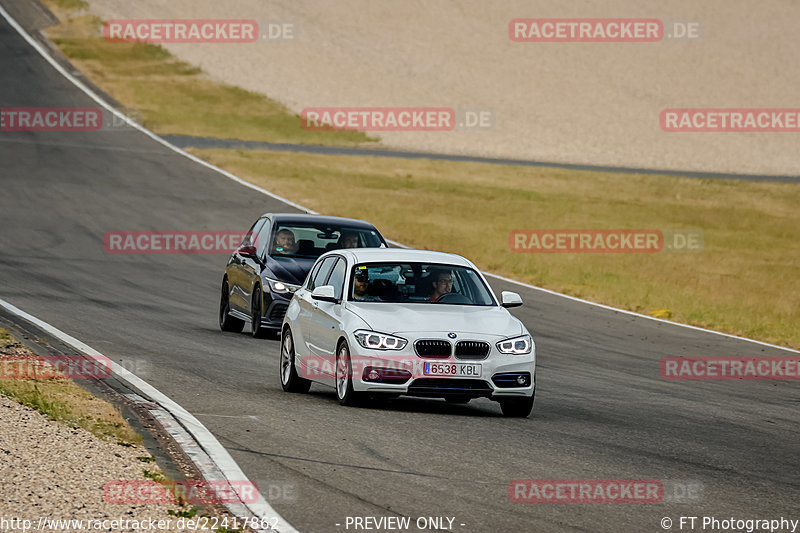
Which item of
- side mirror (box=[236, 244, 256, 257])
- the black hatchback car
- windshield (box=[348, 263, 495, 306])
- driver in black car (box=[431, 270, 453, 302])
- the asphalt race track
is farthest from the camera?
side mirror (box=[236, 244, 256, 257])

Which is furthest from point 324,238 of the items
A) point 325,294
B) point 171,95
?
point 171,95

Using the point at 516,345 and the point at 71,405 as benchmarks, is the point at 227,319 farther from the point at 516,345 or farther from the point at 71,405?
the point at 71,405

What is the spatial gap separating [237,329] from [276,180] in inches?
887

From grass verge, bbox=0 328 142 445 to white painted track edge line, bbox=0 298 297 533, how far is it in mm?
503

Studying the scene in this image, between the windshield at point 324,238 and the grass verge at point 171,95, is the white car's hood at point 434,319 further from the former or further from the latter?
the grass verge at point 171,95

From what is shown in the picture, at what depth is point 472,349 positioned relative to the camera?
11.5 metres

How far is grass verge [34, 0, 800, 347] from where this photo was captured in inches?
1105

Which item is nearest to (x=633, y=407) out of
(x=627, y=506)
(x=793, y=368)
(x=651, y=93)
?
(x=627, y=506)

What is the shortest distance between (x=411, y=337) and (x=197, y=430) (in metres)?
2.45

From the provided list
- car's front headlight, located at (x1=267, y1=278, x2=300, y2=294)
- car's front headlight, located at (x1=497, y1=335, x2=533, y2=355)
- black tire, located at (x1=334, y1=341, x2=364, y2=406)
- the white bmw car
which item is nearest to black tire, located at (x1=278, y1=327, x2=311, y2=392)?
the white bmw car

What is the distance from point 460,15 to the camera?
7675cm

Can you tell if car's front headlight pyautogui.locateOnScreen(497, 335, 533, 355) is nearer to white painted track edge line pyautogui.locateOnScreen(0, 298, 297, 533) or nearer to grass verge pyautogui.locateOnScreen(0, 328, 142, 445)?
white painted track edge line pyautogui.locateOnScreen(0, 298, 297, 533)

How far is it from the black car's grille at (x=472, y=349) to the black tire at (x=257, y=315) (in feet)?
21.0

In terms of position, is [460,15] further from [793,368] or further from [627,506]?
[627,506]
